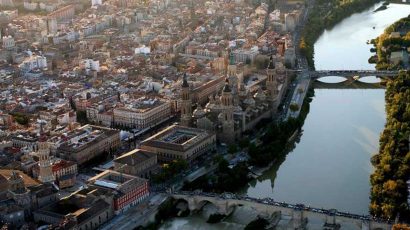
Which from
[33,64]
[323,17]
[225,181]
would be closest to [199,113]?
[225,181]

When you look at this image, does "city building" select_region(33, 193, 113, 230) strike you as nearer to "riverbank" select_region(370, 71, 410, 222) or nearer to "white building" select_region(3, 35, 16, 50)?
"riverbank" select_region(370, 71, 410, 222)

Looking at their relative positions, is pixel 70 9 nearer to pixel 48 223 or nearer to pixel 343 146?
pixel 343 146

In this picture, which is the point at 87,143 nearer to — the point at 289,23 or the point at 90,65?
the point at 90,65

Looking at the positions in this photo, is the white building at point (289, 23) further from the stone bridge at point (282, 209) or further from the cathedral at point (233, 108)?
the stone bridge at point (282, 209)

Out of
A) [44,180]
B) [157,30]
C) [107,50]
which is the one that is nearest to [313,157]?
[44,180]

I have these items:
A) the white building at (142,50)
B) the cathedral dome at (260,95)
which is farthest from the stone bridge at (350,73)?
the white building at (142,50)

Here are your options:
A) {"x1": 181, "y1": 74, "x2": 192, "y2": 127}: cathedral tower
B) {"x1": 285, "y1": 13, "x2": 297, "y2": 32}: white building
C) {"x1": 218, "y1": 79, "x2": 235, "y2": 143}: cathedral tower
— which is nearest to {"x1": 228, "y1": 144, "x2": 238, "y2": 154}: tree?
{"x1": 218, "y1": 79, "x2": 235, "y2": 143}: cathedral tower
